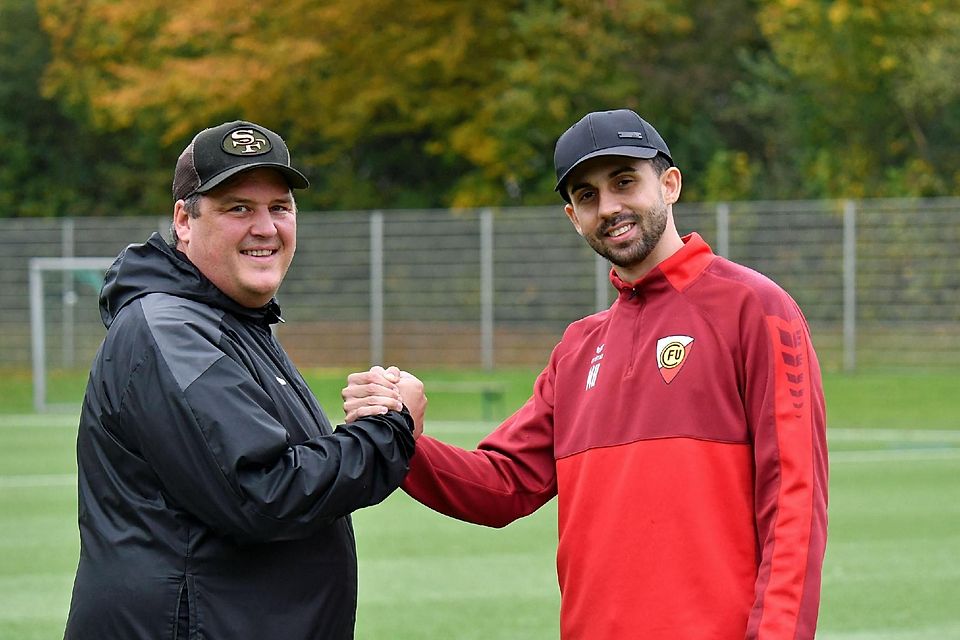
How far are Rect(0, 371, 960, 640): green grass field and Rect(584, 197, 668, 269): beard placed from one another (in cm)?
416

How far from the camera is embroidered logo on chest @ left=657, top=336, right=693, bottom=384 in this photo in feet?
13.5

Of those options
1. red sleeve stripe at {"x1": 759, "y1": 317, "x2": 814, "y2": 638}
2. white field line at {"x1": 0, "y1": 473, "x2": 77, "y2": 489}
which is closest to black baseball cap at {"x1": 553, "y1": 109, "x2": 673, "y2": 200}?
red sleeve stripe at {"x1": 759, "y1": 317, "x2": 814, "y2": 638}

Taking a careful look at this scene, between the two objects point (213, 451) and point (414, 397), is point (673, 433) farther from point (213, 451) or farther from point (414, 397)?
point (213, 451)

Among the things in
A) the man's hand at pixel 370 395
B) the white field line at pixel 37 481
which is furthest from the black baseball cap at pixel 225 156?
the white field line at pixel 37 481

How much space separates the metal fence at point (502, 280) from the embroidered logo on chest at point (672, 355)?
63.6ft

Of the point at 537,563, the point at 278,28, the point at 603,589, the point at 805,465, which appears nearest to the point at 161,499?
the point at 603,589

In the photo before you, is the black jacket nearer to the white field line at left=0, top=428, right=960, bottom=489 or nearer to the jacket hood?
the jacket hood

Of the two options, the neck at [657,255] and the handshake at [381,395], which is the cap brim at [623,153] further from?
the handshake at [381,395]

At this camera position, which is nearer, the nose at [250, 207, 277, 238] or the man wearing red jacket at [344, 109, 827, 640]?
the man wearing red jacket at [344, 109, 827, 640]

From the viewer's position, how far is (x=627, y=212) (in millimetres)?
4273

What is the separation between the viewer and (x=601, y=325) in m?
4.51

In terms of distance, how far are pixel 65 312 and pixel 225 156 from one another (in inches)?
881

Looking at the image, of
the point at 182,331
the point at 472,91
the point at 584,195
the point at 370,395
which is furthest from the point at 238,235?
the point at 472,91

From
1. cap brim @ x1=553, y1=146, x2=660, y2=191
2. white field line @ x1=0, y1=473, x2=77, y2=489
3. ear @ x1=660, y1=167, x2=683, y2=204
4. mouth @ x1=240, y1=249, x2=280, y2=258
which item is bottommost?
white field line @ x1=0, y1=473, x2=77, y2=489
